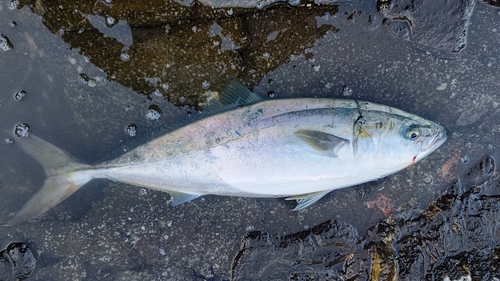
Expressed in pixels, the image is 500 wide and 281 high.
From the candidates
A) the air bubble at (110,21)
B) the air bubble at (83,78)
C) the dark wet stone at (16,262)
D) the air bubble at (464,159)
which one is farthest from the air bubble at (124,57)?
the air bubble at (464,159)

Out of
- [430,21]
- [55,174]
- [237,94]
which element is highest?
[430,21]

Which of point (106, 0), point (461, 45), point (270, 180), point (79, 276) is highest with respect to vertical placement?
point (461, 45)

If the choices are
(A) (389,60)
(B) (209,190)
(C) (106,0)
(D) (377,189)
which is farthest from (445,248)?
(C) (106,0)

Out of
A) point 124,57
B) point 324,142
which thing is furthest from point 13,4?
point 324,142

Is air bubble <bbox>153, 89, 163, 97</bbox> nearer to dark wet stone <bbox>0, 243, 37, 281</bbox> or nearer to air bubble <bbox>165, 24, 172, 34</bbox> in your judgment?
air bubble <bbox>165, 24, 172, 34</bbox>

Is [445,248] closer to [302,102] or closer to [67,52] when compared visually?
[302,102]

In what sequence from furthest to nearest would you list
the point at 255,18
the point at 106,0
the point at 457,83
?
the point at 457,83 < the point at 255,18 < the point at 106,0

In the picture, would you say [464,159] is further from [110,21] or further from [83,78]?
[83,78]

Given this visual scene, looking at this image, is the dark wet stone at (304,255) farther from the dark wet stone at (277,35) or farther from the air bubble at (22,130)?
the air bubble at (22,130)
